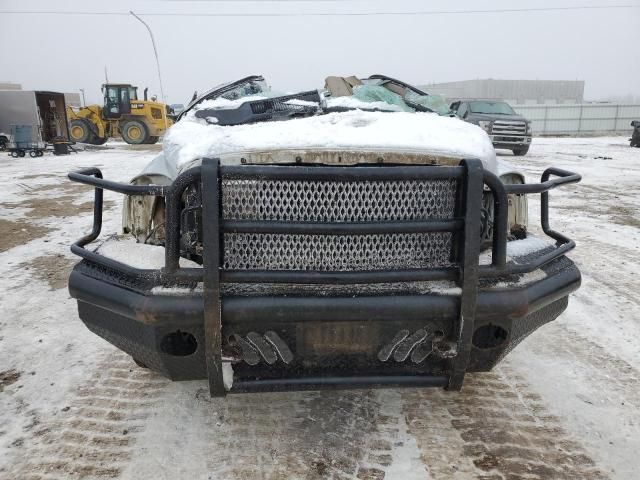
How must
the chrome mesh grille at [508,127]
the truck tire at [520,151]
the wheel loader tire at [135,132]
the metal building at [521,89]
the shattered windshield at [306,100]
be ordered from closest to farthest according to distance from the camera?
the shattered windshield at [306,100] < the chrome mesh grille at [508,127] < the truck tire at [520,151] < the wheel loader tire at [135,132] < the metal building at [521,89]

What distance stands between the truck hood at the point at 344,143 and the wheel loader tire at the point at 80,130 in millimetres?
23235

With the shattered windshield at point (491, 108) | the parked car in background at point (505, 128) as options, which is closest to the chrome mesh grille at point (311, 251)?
the parked car in background at point (505, 128)

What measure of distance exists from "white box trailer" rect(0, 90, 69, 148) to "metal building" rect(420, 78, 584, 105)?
5452 cm

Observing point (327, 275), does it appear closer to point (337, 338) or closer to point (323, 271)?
point (323, 271)

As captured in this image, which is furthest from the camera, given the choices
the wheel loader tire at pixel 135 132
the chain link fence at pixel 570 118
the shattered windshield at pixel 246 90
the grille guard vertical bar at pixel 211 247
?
the chain link fence at pixel 570 118

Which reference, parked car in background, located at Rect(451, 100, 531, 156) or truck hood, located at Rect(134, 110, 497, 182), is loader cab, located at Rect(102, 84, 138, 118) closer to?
parked car in background, located at Rect(451, 100, 531, 156)

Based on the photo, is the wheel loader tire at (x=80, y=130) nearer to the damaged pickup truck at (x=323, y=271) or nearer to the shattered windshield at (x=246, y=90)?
the shattered windshield at (x=246, y=90)

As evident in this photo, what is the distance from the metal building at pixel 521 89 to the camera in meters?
65.9

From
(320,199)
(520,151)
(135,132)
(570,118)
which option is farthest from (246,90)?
(570,118)

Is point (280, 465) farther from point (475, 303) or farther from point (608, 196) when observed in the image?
point (608, 196)

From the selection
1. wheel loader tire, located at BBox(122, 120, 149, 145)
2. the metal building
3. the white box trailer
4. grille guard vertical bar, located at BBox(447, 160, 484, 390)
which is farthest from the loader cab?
the metal building

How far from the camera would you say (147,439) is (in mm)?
2295

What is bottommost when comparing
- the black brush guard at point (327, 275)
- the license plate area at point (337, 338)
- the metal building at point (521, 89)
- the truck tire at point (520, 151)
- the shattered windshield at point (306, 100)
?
the truck tire at point (520, 151)

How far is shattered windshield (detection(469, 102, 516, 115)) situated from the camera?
16891 mm
